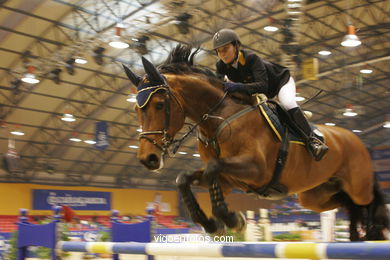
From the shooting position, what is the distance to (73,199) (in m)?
27.9

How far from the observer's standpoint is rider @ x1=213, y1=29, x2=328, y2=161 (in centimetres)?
338

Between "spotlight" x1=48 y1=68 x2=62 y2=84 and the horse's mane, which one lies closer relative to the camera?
the horse's mane

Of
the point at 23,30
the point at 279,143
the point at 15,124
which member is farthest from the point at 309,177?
the point at 15,124

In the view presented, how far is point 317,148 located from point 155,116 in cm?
141

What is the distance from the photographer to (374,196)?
4.28 m

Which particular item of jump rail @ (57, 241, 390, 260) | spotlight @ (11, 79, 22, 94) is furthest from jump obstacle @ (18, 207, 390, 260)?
spotlight @ (11, 79, 22, 94)

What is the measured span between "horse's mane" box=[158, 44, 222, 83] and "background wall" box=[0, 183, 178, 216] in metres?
24.3

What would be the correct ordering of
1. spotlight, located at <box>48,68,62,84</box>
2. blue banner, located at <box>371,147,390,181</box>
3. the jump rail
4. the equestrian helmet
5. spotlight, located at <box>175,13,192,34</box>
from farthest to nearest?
blue banner, located at <box>371,147,390,181</box>, spotlight, located at <box>48,68,62,84</box>, spotlight, located at <box>175,13,192,34</box>, the equestrian helmet, the jump rail

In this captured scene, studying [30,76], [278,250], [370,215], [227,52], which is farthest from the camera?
[30,76]

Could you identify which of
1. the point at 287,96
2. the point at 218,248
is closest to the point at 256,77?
the point at 287,96

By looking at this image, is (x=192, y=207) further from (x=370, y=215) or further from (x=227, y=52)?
(x=370, y=215)

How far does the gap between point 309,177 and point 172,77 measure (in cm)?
144

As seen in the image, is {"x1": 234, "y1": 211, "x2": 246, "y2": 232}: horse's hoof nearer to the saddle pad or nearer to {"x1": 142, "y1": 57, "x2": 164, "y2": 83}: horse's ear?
the saddle pad

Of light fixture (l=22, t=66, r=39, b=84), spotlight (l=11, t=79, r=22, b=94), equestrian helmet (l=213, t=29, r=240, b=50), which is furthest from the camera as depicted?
spotlight (l=11, t=79, r=22, b=94)
